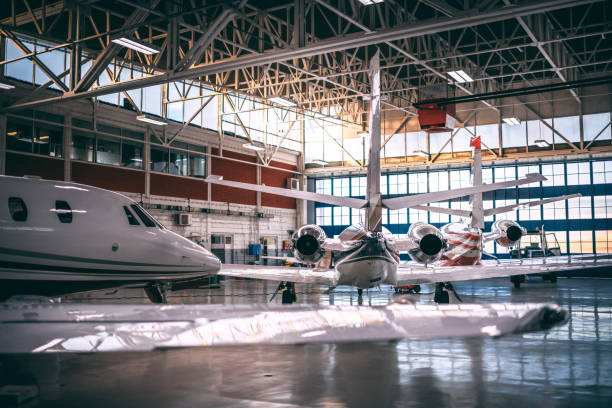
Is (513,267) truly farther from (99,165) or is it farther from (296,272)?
(99,165)

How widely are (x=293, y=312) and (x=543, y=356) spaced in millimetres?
7133

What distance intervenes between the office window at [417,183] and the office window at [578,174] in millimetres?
10038

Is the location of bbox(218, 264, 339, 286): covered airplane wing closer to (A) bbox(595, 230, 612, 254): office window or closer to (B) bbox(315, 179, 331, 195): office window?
(A) bbox(595, 230, 612, 254): office window

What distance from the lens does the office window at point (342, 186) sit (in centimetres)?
4474

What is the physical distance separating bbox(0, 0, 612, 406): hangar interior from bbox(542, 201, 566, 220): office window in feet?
0.31

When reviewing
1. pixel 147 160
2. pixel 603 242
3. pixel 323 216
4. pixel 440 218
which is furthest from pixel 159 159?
pixel 603 242

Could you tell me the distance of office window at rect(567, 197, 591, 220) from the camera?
36.9 meters

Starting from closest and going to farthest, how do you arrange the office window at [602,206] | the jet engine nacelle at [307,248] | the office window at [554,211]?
1. the jet engine nacelle at [307,248]
2. the office window at [602,206]
3. the office window at [554,211]

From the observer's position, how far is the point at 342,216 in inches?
1759

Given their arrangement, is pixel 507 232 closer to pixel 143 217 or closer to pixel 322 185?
pixel 143 217

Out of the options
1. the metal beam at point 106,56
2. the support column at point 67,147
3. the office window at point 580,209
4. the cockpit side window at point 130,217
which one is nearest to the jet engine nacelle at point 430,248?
the cockpit side window at point 130,217

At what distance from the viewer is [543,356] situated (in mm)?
8750

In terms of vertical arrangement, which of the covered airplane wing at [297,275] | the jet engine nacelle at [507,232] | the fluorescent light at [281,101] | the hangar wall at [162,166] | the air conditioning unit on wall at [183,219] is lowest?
the covered airplane wing at [297,275]

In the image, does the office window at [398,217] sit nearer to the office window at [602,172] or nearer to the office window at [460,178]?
the office window at [460,178]
